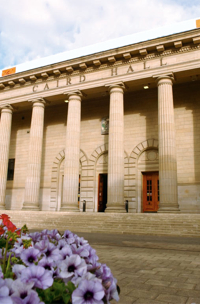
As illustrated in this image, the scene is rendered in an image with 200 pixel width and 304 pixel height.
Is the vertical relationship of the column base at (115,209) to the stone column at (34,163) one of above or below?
below

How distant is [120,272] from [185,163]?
16.8 metres

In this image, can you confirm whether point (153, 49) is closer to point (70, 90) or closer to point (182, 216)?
point (70, 90)

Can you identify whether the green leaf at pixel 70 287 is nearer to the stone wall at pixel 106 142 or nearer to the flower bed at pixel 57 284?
the flower bed at pixel 57 284

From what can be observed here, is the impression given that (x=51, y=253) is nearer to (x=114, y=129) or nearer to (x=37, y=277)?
(x=37, y=277)

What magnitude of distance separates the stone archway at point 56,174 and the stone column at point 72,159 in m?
3.90

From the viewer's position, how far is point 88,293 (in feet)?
4.77

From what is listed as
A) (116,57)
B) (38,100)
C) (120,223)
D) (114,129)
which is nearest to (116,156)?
(114,129)

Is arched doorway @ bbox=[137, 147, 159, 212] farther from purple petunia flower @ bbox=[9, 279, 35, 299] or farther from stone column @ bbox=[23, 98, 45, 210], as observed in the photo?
purple petunia flower @ bbox=[9, 279, 35, 299]

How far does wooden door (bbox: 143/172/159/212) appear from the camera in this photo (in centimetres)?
2208

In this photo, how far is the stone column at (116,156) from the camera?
1878 cm

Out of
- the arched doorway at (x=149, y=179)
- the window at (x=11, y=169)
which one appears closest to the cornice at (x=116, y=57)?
the arched doorway at (x=149, y=179)

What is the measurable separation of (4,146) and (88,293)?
78.7 ft

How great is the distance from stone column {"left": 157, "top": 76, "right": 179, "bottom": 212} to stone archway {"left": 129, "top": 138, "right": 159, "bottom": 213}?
13.1 feet

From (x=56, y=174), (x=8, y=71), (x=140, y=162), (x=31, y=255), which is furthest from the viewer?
(x=8, y=71)
